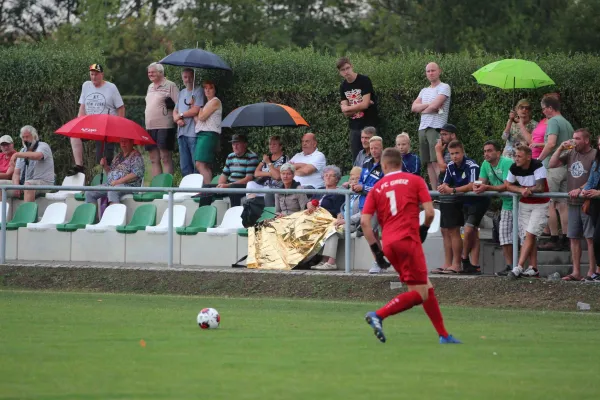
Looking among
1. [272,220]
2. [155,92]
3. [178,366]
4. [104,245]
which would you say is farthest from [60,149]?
[178,366]

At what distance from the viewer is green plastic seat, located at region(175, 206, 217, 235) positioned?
18.9m

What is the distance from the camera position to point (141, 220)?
19766mm

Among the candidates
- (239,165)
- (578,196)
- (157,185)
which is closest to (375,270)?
(578,196)

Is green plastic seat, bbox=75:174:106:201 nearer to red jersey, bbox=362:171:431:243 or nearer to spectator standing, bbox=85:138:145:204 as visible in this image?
spectator standing, bbox=85:138:145:204

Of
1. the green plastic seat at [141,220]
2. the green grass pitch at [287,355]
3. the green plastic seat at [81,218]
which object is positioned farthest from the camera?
the green plastic seat at [81,218]

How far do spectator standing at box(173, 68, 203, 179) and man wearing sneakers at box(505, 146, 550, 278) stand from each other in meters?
7.21

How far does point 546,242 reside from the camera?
696 inches

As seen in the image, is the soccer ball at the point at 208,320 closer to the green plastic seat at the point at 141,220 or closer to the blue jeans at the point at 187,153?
the green plastic seat at the point at 141,220

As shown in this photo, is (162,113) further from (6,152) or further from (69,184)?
(6,152)

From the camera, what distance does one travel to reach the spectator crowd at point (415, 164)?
1652cm

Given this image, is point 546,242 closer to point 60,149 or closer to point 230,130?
point 230,130

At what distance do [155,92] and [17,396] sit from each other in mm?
14095

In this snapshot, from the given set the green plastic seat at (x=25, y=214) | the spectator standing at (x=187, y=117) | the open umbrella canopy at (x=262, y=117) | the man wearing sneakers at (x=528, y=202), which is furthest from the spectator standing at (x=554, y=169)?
the green plastic seat at (x=25, y=214)

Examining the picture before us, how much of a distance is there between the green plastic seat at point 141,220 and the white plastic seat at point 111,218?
197mm
